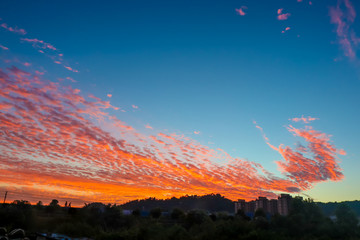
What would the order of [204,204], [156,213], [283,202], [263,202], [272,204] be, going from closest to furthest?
[156,213], [283,202], [272,204], [263,202], [204,204]

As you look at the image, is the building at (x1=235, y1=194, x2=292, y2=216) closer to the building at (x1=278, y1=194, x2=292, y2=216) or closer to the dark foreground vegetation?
the building at (x1=278, y1=194, x2=292, y2=216)

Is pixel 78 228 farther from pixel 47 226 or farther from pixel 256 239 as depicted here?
pixel 256 239

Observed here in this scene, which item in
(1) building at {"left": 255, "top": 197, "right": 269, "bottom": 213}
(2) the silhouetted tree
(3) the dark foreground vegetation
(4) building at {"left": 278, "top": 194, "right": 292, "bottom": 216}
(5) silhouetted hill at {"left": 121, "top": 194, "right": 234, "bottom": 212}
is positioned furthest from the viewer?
(5) silhouetted hill at {"left": 121, "top": 194, "right": 234, "bottom": 212}

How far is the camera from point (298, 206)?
6725cm

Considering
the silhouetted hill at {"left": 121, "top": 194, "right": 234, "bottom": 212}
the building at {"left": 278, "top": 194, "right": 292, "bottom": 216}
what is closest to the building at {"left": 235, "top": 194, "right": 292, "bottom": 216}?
the building at {"left": 278, "top": 194, "right": 292, "bottom": 216}

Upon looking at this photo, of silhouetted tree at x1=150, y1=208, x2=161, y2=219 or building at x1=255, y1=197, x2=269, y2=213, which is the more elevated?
building at x1=255, y1=197, x2=269, y2=213

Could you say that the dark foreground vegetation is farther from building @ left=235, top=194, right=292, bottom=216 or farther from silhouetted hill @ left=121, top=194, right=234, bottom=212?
silhouetted hill @ left=121, top=194, right=234, bottom=212

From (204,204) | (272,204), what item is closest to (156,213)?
(272,204)

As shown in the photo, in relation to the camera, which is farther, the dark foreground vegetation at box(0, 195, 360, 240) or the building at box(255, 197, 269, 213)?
the building at box(255, 197, 269, 213)

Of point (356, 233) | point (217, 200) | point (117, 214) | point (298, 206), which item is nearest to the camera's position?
point (356, 233)

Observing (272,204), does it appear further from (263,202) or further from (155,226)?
(155,226)

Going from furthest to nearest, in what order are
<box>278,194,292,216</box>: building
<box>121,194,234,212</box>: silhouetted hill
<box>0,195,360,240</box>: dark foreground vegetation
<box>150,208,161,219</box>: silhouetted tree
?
1. <box>121,194,234,212</box>: silhouetted hill
2. <box>278,194,292,216</box>: building
3. <box>150,208,161,219</box>: silhouetted tree
4. <box>0,195,360,240</box>: dark foreground vegetation

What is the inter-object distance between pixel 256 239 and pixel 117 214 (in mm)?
24837

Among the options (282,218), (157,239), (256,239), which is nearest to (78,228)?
(157,239)
